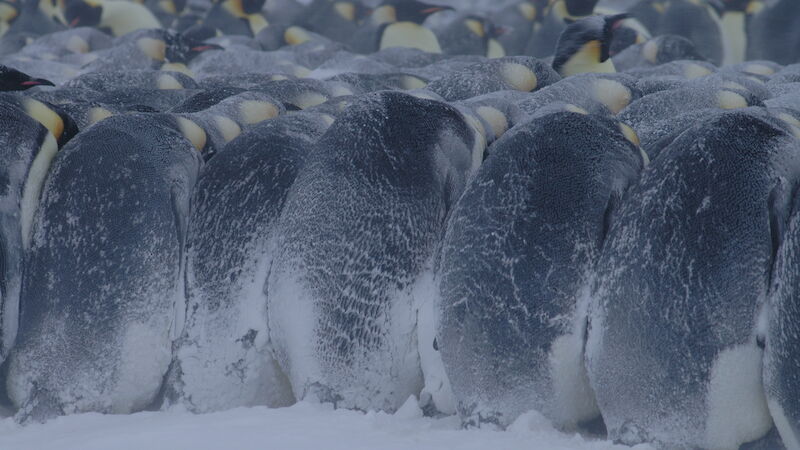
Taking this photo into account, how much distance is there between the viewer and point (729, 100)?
2.06 meters

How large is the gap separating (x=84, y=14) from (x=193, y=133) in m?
5.48

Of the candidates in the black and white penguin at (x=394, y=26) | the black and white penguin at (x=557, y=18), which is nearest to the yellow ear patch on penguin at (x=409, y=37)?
the black and white penguin at (x=394, y=26)

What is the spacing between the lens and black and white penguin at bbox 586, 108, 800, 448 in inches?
48.4

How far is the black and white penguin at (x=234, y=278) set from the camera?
1522 millimetres

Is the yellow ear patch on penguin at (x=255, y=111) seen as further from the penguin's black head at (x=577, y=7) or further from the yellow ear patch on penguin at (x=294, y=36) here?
the penguin's black head at (x=577, y=7)

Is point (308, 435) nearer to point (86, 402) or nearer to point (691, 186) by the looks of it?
point (86, 402)

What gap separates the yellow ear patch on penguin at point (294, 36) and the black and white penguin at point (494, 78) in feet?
11.0

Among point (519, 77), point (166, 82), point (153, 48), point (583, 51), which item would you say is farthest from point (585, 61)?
point (153, 48)

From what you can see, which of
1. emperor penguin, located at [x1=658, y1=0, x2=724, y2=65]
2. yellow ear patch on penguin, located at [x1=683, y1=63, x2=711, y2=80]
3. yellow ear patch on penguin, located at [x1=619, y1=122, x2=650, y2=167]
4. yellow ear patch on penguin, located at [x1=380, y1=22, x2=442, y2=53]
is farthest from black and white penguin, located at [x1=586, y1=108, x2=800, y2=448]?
yellow ear patch on penguin, located at [x1=380, y1=22, x2=442, y2=53]

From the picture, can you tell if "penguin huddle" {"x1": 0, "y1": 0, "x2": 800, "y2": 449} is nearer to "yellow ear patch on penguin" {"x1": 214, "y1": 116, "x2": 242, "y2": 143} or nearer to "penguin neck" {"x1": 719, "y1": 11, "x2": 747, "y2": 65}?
"yellow ear patch on penguin" {"x1": 214, "y1": 116, "x2": 242, "y2": 143}

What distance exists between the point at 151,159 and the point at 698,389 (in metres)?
0.84

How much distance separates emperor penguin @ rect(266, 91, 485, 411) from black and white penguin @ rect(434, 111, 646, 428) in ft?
0.25

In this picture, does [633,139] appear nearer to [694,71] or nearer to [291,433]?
[291,433]

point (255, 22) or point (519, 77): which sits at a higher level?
point (519, 77)
